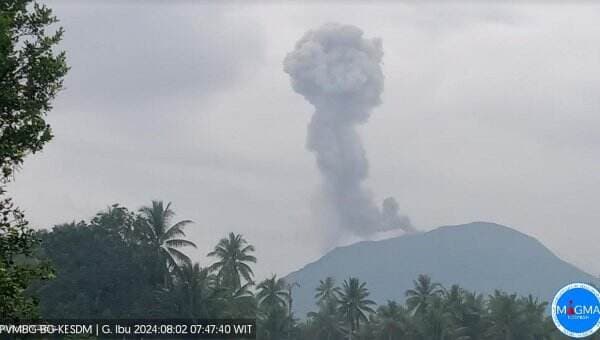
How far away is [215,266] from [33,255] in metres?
81.8

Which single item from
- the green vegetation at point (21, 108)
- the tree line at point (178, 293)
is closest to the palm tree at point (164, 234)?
the tree line at point (178, 293)

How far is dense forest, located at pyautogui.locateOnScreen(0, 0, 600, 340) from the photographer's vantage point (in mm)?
14953

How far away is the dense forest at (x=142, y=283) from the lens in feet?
49.1

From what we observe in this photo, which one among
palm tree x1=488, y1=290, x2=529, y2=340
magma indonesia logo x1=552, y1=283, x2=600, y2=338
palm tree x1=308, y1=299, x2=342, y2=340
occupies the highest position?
palm tree x1=308, y1=299, x2=342, y2=340

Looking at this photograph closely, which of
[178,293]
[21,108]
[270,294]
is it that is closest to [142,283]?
[178,293]

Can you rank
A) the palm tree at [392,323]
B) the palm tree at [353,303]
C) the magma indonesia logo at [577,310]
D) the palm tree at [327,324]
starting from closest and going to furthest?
the magma indonesia logo at [577,310], the palm tree at [392,323], the palm tree at [353,303], the palm tree at [327,324]

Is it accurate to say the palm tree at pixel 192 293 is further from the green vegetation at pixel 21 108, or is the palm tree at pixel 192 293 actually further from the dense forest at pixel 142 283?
the green vegetation at pixel 21 108

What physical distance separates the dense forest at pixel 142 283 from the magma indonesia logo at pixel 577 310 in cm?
813

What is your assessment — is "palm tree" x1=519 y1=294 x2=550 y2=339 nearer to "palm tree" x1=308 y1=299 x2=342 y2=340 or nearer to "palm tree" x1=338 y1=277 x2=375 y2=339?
"palm tree" x1=338 y1=277 x2=375 y2=339

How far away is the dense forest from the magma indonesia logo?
320 inches

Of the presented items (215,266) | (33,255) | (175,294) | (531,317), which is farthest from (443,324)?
(33,255)

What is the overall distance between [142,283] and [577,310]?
6821cm

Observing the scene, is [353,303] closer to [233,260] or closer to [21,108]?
[233,260]

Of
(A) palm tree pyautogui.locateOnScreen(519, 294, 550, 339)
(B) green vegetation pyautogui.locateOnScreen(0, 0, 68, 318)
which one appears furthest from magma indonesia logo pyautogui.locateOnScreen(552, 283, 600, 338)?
(A) palm tree pyautogui.locateOnScreen(519, 294, 550, 339)
